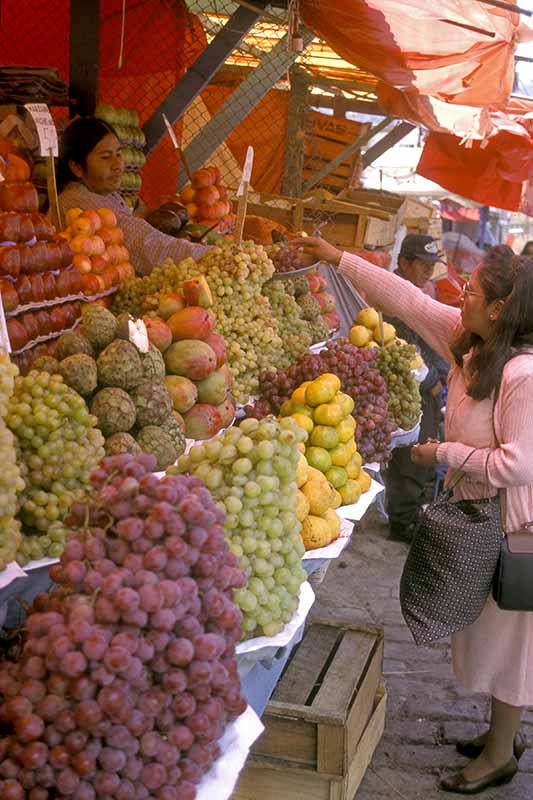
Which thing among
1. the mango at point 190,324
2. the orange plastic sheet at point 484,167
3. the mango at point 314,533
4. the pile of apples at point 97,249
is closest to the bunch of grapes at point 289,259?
the pile of apples at point 97,249

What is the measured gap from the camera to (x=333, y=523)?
8.75 feet

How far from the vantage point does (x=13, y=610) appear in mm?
A: 1966

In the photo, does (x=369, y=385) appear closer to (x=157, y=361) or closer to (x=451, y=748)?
(x=157, y=361)

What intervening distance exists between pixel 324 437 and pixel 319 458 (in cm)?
10

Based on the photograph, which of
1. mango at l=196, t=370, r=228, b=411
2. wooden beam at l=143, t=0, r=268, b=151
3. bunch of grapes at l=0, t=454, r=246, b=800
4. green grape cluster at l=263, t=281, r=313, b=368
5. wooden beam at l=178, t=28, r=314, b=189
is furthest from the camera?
wooden beam at l=178, t=28, r=314, b=189

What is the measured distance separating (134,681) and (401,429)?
9.15ft

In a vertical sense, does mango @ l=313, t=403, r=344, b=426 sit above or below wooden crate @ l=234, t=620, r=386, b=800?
above

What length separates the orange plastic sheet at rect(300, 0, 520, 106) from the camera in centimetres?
454

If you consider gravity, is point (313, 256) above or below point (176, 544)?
below

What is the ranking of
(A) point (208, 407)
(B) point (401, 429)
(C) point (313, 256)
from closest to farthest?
(A) point (208, 407)
(B) point (401, 429)
(C) point (313, 256)

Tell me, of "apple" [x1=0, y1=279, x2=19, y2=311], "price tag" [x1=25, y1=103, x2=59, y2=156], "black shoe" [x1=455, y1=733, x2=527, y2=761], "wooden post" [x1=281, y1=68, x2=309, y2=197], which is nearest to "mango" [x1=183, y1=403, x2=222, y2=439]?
"apple" [x1=0, y1=279, x2=19, y2=311]

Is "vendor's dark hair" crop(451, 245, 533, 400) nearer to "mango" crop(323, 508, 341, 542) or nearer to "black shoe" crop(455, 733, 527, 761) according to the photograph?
"mango" crop(323, 508, 341, 542)

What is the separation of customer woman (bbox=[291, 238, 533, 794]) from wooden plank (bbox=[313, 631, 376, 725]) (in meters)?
0.42

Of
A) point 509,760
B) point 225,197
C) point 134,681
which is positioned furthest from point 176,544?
point 225,197
